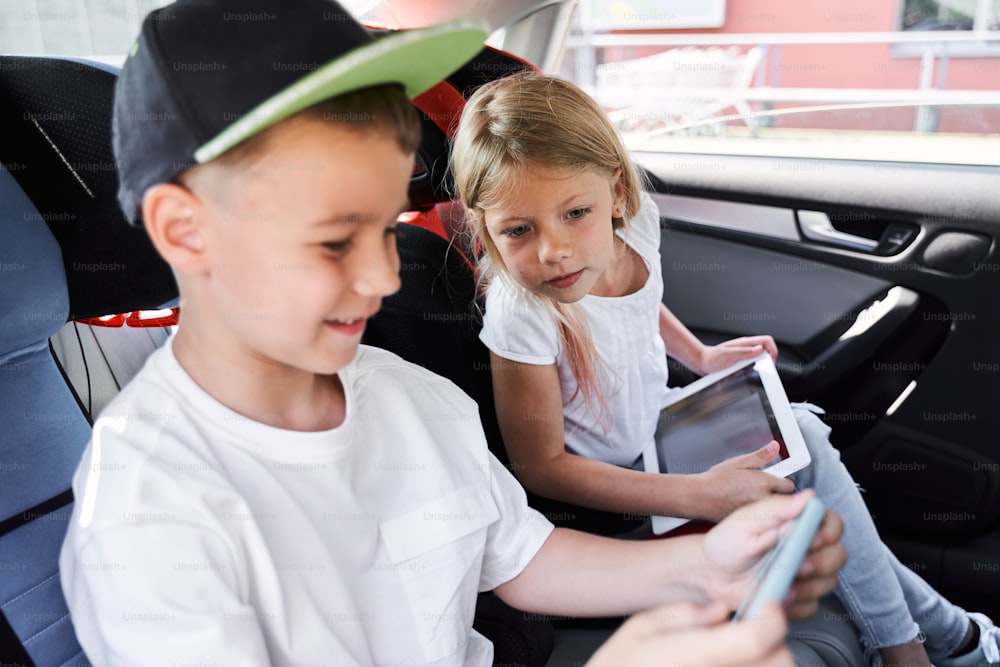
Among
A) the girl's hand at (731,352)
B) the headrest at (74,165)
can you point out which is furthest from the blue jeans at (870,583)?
the headrest at (74,165)

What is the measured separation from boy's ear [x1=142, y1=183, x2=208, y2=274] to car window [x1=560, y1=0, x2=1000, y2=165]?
122 cm

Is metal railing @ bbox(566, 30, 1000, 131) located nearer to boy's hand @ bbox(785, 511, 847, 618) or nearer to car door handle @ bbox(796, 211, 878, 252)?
car door handle @ bbox(796, 211, 878, 252)

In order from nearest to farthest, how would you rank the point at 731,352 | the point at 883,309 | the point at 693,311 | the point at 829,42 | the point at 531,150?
the point at 531,150 → the point at 731,352 → the point at 883,309 → the point at 693,311 → the point at 829,42

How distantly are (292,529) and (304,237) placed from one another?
0.82 feet

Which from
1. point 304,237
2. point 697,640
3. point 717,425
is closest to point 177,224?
point 304,237

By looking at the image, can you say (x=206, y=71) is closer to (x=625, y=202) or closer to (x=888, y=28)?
(x=625, y=202)

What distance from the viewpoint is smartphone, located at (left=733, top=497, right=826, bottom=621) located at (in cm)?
59

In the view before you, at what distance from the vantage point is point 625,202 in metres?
1.29

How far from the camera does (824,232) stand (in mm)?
1697

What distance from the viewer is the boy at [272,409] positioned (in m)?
0.59

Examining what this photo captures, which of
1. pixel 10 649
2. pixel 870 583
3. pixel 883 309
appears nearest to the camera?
pixel 10 649

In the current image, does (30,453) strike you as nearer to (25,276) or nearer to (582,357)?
(25,276)

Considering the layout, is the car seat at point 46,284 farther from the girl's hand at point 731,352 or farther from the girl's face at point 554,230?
the girl's hand at point 731,352

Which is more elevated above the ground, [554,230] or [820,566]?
[554,230]
